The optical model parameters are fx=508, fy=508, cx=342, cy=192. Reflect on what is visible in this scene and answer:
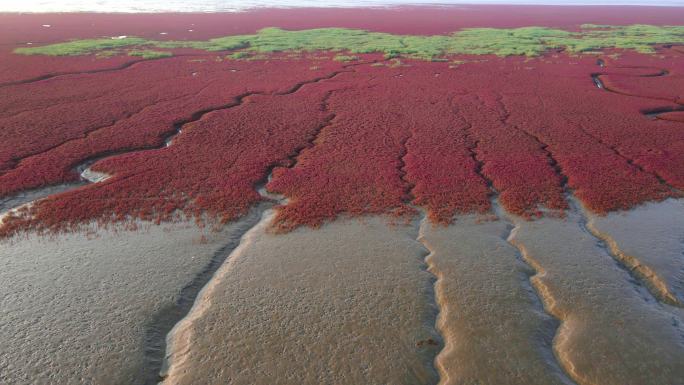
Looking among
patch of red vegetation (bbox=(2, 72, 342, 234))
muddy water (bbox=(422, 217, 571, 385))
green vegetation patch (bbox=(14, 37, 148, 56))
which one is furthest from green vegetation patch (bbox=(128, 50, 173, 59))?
muddy water (bbox=(422, 217, 571, 385))

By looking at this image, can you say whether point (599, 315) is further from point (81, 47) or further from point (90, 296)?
point (81, 47)

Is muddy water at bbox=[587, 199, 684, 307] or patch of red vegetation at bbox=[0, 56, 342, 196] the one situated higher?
patch of red vegetation at bbox=[0, 56, 342, 196]

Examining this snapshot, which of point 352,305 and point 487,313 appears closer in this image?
point 487,313

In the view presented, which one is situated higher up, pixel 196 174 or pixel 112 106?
pixel 112 106

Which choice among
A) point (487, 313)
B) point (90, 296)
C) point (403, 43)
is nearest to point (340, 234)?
point (487, 313)

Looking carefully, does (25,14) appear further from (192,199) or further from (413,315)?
(413,315)

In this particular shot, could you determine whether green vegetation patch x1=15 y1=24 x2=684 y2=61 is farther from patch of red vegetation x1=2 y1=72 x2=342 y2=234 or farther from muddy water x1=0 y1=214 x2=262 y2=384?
muddy water x1=0 y1=214 x2=262 y2=384

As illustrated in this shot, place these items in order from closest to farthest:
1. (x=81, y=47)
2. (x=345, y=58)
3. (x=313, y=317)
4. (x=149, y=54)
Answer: (x=313, y=317), (x=345, y=58), (x=149, y=54), (x=81, y=47)
